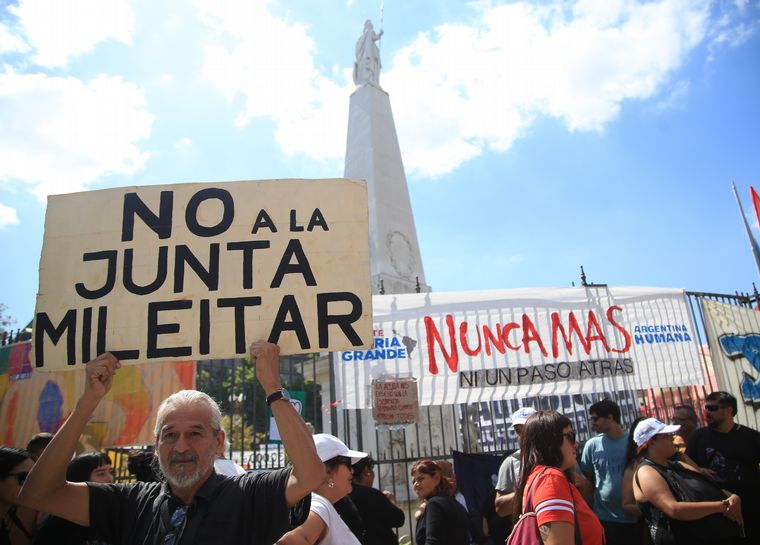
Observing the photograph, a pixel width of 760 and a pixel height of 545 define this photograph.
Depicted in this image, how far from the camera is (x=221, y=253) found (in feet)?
8.92

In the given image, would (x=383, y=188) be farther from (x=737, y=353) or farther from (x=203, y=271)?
(x=203, y=271)

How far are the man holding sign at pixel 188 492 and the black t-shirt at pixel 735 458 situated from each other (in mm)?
3938

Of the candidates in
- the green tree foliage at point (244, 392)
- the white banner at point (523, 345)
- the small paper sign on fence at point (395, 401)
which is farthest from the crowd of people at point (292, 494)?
the white banner at point (523, 345)

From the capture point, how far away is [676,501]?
3.23m

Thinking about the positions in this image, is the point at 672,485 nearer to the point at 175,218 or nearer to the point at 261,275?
the point at 261,275

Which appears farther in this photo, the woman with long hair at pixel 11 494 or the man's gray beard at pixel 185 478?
the woman with long hair at pixel 11 494

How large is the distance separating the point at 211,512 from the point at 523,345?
5.50 m

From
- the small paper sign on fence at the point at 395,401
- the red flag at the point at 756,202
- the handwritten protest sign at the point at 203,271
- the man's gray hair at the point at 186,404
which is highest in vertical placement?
the red flag at the point at 756,202

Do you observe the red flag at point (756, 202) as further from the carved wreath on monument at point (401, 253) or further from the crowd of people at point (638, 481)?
the carved wreath on monument at point (401, 253)

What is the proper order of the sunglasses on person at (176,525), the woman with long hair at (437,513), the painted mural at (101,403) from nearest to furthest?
Answer: the sunglasses on person at (176,525)
the woman with long hair at (437,513)
the painted mural at (101,403)

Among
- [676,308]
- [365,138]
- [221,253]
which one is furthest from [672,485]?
[365,138]

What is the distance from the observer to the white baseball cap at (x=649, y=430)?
133 inches

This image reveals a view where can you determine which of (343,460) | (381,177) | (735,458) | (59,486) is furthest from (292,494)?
(381,177)

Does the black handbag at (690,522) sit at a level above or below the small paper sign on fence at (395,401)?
below
